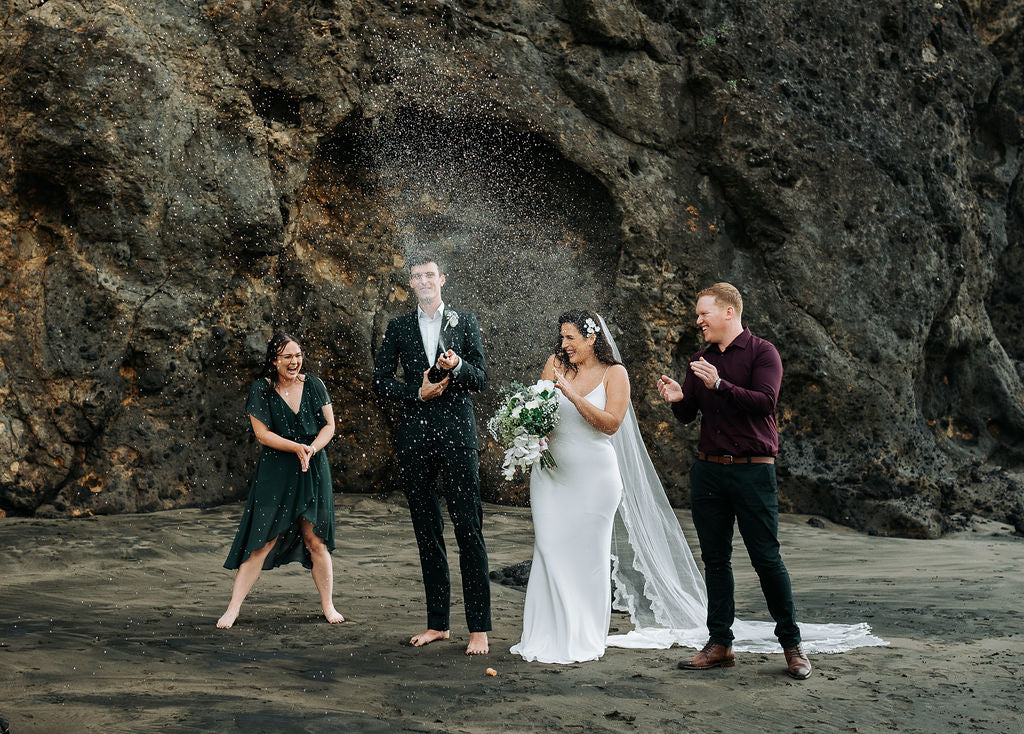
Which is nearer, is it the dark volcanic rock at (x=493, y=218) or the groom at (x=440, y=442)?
the groom at (x=440, y=442)

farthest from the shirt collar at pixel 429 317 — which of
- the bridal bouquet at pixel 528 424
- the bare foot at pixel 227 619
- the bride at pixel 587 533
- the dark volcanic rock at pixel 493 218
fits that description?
the dark volcanic rock at pixel 493 218

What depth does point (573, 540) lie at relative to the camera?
5.78 meters

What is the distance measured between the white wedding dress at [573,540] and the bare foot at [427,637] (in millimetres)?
446

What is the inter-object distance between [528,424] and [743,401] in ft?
4.13

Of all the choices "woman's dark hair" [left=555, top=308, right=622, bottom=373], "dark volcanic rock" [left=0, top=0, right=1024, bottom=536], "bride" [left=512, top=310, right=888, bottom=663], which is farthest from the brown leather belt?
"dark volcanic rock" [left=0, top=0, right=1024, bottom=536]

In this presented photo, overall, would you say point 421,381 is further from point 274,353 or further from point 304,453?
point 274,353

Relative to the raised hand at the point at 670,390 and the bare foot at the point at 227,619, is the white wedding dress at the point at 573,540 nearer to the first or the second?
the raised hand at the point at 670,390

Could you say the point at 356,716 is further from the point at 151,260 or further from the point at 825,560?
the point at 151,260

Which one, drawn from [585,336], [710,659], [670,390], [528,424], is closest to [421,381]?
[528,424]

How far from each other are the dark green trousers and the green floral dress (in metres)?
2.42

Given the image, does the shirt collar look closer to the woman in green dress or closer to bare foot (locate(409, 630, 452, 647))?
the woman in green dress

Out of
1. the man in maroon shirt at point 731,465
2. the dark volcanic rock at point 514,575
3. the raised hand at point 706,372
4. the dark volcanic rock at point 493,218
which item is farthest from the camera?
the dark volcanic rock at point 493,218

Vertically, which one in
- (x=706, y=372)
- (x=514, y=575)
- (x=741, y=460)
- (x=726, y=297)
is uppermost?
(x=726, y=297)

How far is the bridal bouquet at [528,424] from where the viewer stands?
18.9 ft
